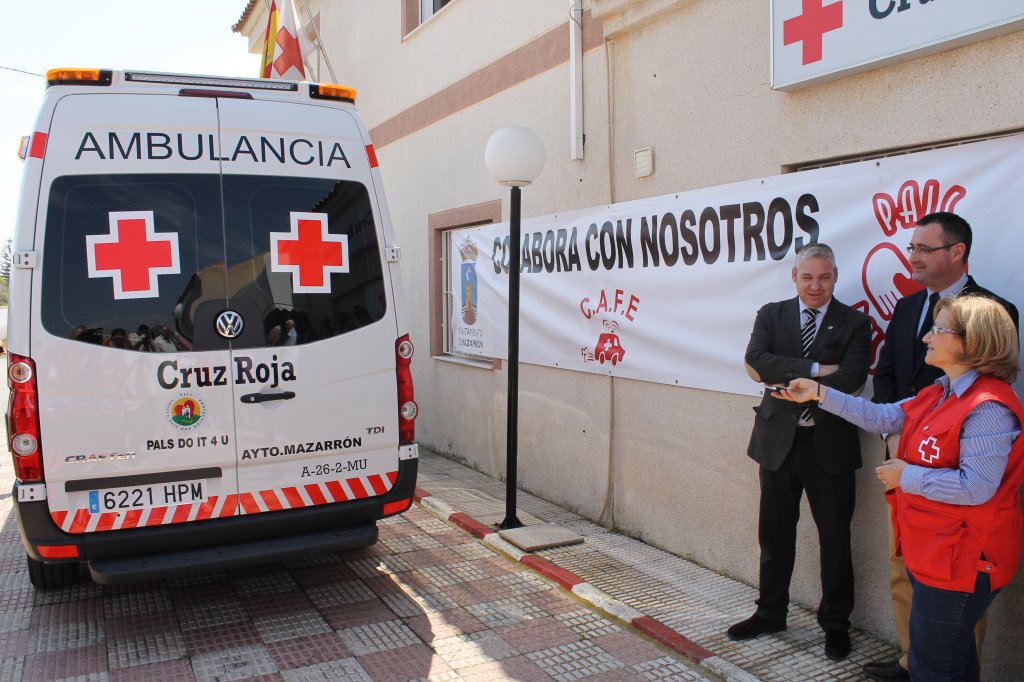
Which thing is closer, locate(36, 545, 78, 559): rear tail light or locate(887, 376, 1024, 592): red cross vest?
locate(887, 376, 1024, 592): red cross vest

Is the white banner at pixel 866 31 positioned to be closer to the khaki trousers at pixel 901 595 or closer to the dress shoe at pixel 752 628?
the khaki trousers at pixel 901 595

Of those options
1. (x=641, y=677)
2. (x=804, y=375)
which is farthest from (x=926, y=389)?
(x=641, y=677)

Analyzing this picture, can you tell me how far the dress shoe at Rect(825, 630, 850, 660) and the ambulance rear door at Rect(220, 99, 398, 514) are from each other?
7.77ft

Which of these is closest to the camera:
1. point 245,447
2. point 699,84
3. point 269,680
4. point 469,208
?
point 269,680

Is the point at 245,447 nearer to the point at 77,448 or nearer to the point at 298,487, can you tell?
the point at 298,487

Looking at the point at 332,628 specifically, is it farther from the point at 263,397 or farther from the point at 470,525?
the point at 470,525

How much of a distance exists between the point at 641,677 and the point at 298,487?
1.96 metres

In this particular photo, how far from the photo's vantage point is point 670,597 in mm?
4449

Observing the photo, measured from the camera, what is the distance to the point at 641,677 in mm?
3572

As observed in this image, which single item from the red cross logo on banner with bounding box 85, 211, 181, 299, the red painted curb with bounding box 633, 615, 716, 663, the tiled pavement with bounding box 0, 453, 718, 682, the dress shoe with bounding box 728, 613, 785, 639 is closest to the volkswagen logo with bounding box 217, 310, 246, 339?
the red cross logo on banner with bounding box 85, 211, 181, 299

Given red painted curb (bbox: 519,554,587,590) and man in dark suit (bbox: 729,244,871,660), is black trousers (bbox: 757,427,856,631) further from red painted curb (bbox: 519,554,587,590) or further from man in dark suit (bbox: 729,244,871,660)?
red painted curb (bbox: 519,554,587,590)

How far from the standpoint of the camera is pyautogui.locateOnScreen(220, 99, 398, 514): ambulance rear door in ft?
13.2

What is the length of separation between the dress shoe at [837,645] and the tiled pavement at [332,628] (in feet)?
1.98

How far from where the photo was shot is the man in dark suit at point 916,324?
3.19 meters
